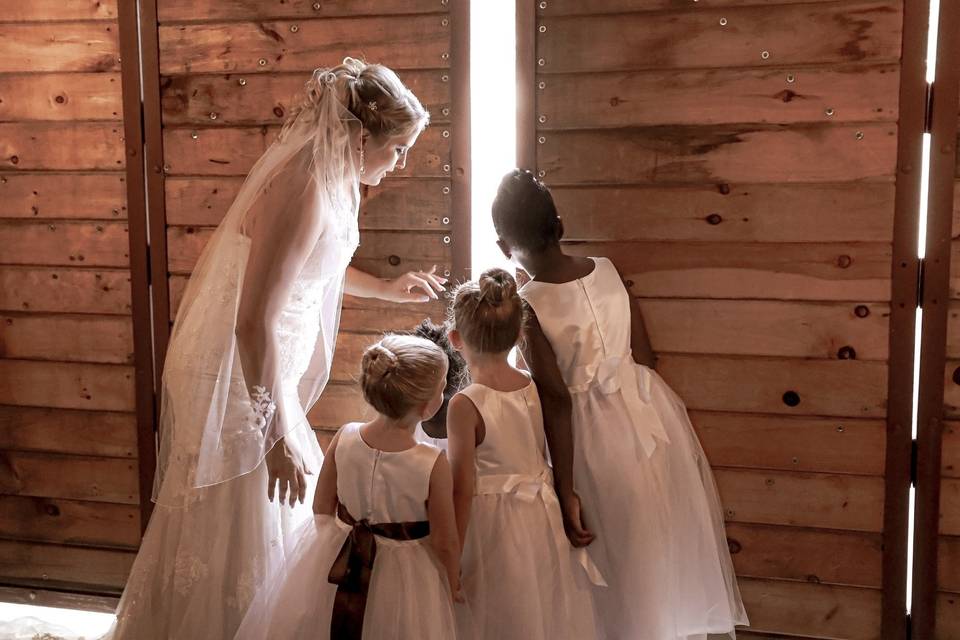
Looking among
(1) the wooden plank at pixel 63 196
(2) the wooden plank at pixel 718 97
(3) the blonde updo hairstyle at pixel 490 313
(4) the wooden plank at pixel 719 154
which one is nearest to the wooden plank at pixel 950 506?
(4) the wooden plank at pixel 719 154

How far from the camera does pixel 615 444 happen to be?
235cm

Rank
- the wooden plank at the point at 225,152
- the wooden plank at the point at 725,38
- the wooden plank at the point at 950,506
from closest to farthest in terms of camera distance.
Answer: the wooden plank at the point at 725,38 < the wooden plank at the point at 950,506 < the wooden plank at the point at 225,152

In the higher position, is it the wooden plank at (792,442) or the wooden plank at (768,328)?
the wooden plank at (768,328)

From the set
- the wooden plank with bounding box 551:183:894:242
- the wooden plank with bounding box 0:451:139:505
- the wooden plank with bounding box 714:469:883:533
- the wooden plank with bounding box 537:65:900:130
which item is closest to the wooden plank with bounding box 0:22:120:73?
the wooden plank with bounding box 0:451:139:505

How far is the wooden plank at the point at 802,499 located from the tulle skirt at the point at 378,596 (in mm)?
1086

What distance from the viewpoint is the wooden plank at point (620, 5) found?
2564mm

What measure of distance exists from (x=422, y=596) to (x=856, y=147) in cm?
166

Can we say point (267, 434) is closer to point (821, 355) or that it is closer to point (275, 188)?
point (275, 188)

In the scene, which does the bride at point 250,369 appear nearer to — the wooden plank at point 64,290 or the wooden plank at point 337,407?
the wooden plank at point 337,407

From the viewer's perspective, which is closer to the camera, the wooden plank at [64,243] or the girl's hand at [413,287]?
the girl's hand at [413,287]

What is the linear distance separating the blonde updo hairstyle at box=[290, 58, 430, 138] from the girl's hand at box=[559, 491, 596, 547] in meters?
0.99

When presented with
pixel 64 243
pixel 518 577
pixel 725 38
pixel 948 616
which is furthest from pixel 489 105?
pixel 948 616

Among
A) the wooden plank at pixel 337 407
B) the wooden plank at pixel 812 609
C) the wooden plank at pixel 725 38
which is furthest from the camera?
the wooden plank at pixel 337 407

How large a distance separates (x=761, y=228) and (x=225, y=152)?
5.42ft
